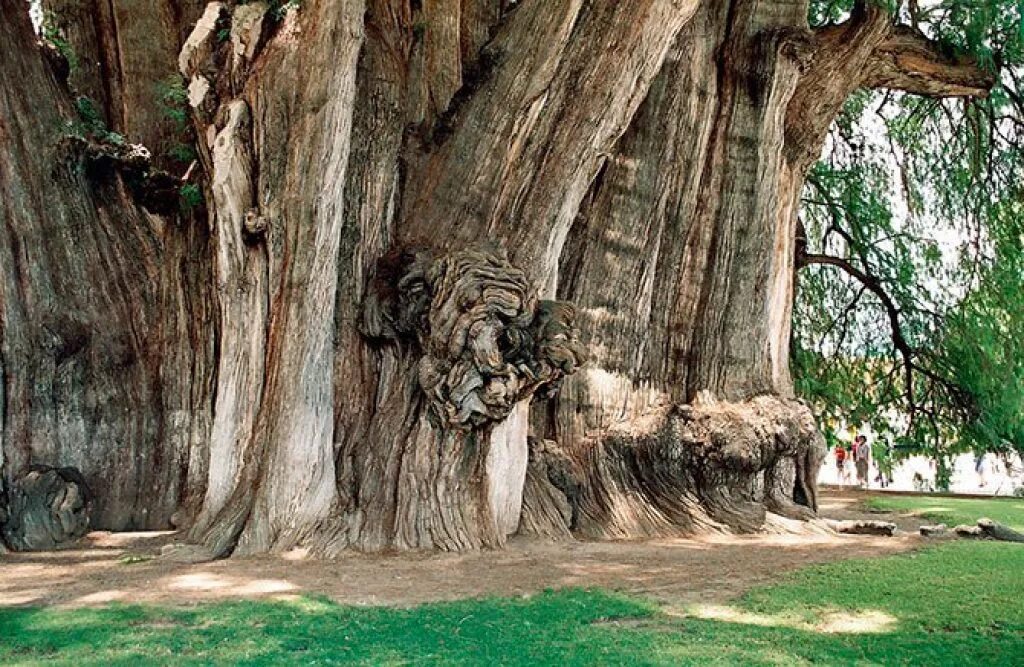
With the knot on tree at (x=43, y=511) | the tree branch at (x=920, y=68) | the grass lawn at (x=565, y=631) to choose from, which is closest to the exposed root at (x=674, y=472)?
the grass lawn at (x=565, y=631)

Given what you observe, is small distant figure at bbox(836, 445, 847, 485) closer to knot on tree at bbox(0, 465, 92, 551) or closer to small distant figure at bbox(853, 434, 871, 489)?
small distant figure at bbox(853, 434, 871, 489)

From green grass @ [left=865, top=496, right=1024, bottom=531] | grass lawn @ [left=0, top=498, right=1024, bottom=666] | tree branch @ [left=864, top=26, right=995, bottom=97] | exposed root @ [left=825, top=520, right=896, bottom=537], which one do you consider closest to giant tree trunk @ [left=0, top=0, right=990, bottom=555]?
exposed root @ [left=825, top=520, right=896, bottom=537]

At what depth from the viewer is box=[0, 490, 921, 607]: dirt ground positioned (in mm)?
4848

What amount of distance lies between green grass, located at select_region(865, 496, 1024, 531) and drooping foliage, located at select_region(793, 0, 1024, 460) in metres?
0.62

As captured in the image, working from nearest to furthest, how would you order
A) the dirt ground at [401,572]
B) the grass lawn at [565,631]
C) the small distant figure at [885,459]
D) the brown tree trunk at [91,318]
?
1. the grass lawn at [565,631]
2. the dirt ground at [401,572]
3. the brown tree trunk at [91,318]
4. the small distant figure at [885,459]

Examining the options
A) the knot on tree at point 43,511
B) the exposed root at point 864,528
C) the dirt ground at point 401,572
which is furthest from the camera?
the exposed root at point 864,528

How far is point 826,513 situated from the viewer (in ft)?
33.1

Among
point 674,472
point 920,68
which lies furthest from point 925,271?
point 674,472

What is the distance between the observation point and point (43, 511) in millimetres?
6363

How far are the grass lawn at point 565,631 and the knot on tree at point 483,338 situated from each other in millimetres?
1443

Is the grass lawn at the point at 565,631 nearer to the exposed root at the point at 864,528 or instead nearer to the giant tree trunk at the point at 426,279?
the giant tree trunk at the point at 426,279

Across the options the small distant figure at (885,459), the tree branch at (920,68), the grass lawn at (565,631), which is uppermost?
the tree branch at (920,68)

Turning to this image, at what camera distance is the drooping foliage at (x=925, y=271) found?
10.5 m

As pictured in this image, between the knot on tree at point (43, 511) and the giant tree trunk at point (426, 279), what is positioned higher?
the giant tree trunk at point (426, 279)
